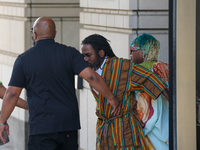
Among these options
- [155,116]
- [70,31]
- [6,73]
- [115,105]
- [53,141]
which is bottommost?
[53,141]

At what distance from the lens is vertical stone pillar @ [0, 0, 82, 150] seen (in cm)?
798

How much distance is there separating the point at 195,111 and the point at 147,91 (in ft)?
2.08

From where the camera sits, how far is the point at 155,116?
388cm

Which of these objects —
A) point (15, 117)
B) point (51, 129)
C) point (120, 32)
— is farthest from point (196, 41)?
point (15, 117)

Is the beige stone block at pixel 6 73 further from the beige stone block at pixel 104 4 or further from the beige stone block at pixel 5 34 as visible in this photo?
the beige stone block at pixel 104 4

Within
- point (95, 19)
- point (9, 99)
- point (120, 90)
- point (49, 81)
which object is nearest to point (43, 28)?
point (49, 81)

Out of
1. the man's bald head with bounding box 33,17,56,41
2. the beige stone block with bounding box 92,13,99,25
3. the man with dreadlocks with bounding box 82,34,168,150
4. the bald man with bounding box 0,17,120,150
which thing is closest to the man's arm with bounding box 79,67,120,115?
the bald man with bounding box 0,17,120,150

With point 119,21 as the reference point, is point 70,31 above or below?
above

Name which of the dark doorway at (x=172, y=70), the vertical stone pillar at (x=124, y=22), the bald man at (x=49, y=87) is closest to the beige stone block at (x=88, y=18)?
the vertical stone pillar at (x=124, y=22)

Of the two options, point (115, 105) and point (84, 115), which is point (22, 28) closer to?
point (84, 115)

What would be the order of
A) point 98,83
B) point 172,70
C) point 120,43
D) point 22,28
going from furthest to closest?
point 22,28 < point 120,43 < point 98,83 < point 172,70

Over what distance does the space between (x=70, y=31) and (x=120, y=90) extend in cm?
501

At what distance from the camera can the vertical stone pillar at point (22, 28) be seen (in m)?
7.98

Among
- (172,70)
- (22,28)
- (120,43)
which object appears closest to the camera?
(172,70)
